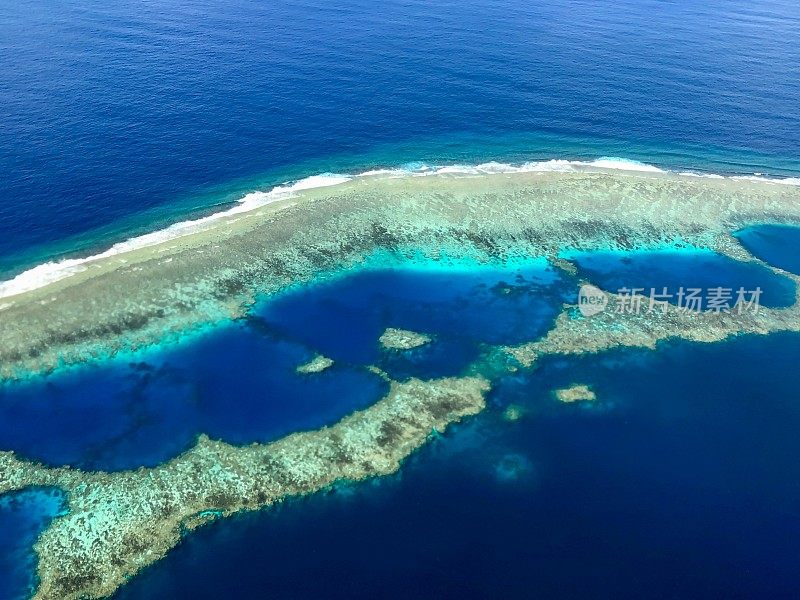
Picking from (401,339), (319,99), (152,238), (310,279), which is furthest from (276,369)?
(319,99)

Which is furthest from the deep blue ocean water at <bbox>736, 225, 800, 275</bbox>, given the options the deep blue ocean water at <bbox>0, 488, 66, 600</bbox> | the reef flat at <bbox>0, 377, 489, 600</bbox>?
the deep blue ocean water at <bbox>0, 488, 66, 600</bbox>

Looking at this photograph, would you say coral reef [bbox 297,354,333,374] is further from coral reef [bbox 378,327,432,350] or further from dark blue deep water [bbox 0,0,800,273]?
dark blue deep water [bbox 0,0,800,273]

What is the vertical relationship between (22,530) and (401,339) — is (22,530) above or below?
below

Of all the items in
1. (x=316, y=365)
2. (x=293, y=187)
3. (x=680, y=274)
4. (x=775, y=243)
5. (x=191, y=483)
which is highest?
(x=293, y=187)

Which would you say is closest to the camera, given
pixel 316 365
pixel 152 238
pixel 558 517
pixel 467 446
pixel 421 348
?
pixel 558 517

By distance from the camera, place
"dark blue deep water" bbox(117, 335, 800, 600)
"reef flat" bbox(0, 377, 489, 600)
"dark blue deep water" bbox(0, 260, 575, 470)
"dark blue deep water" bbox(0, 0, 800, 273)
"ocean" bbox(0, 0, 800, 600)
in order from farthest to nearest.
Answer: "dark blue deep water" bbox(0, 0, 800, 273) < "dark blue deep water" bbox(0, 260, 575, 470) < "ocean" bbox(0, 0, 800, 600) < "reef flat" bbox(0, 377, 489, 600) < "dark blue deep water" bbox(117, 335, 800, 600)

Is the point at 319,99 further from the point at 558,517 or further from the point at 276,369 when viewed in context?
the point at 558,517

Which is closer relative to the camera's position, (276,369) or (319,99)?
(276,369)

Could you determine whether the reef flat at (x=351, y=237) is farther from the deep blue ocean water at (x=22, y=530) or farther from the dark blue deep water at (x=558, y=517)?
the dark blue deep water at (x=558, y=517)

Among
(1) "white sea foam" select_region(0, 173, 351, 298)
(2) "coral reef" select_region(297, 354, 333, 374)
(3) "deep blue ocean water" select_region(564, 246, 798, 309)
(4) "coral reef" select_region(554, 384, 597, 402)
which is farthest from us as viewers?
(3) "deep blue ocean water" select_region(564, 246, 798, 309)
